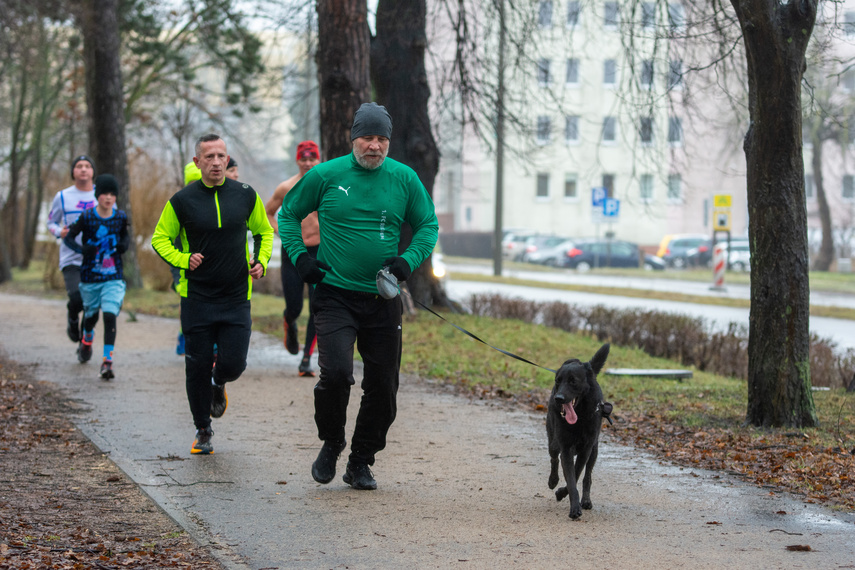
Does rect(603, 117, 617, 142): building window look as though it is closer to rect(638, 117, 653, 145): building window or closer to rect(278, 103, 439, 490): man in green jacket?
rect(638, 117, 653, 145): building window

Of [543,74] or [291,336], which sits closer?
[291,336]

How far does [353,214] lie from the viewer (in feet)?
18.4

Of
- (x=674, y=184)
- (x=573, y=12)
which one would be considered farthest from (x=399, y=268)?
(x=674, y=184)

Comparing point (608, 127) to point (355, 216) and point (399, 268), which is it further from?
point (399, 268)

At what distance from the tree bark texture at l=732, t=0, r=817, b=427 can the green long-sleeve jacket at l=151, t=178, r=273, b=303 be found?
12.3 ft

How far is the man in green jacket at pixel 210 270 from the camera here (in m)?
6.55

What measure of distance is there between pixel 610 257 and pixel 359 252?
43459 mm

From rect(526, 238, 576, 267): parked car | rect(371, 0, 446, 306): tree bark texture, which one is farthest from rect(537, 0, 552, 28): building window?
rect(526, 238, 576, 267): parked car

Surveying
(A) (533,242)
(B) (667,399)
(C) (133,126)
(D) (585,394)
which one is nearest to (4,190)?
(C) (133,126)

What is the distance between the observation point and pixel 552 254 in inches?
1962

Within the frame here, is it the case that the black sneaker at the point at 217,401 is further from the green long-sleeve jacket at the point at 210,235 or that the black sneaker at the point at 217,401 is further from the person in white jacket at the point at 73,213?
the person in white jacket at the point at 73,213

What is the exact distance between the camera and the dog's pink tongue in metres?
5.16

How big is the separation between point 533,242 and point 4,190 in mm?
25322

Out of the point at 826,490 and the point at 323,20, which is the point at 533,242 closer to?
the point at 323,20
